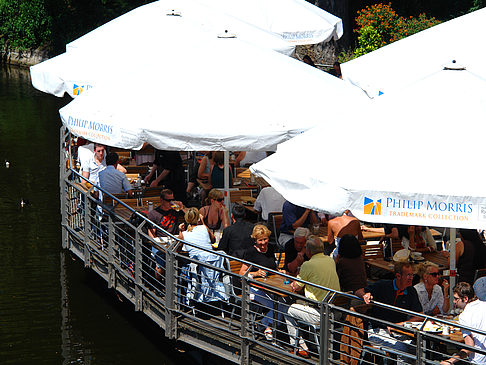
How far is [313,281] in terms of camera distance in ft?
32.3

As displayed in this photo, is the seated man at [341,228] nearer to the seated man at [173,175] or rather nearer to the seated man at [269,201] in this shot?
Result: the seated man at [269,201]

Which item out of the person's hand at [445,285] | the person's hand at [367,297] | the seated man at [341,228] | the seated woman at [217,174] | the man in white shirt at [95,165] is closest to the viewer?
the person's hand at [367,297]

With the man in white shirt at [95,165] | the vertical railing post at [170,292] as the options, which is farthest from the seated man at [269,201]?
the man in white shirt at [95,165]

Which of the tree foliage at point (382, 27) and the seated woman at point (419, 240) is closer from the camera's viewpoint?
the seated woman at point (419, 240)

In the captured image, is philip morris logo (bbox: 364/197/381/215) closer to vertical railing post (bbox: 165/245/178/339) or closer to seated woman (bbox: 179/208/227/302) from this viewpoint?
seated woman (bbox: 179/208/227/302)

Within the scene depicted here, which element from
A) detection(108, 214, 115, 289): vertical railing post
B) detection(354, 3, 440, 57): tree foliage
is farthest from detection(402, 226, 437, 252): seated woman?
detection(354, 3, 440, 57): tree foliage

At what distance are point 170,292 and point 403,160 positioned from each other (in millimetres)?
4101

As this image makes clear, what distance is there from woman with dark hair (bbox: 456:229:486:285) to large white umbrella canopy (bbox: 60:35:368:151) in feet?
8.04

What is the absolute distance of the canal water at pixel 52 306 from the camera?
43.3 ft

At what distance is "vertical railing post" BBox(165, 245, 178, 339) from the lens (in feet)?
36.5

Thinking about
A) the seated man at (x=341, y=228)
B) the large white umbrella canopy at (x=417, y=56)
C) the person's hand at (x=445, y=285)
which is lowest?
the person's hand at (x=445, y=285)

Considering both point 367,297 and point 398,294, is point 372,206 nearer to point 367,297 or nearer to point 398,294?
point 367,297

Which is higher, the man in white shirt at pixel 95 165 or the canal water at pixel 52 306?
the man in white shirt at pixel 95 165

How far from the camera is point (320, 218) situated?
1375cm
